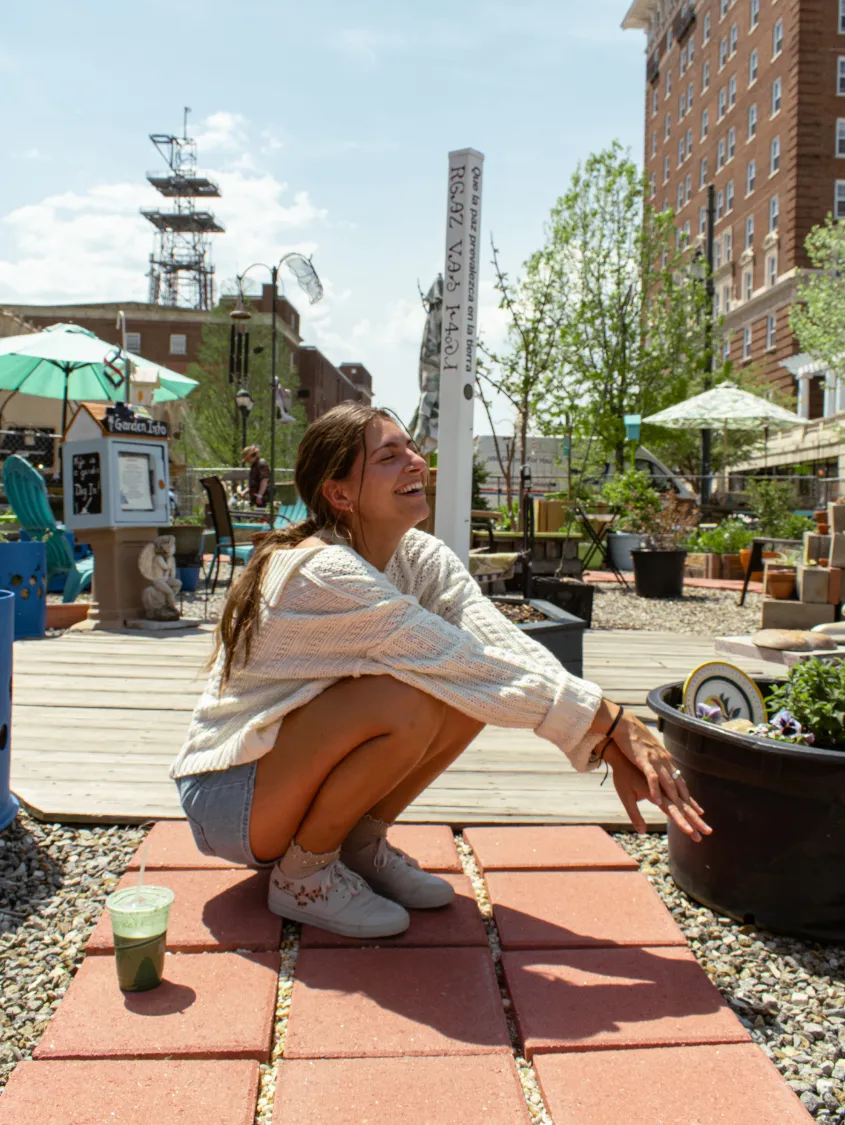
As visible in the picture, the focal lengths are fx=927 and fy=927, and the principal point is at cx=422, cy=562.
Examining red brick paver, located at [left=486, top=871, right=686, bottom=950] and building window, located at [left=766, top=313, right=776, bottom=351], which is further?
building window, located at [left=766, top=313, right=776, bottom=351]

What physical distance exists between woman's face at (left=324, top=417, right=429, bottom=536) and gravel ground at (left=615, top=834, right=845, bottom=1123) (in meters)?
1.14

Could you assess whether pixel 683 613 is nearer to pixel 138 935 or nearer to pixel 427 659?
pixel 427 659

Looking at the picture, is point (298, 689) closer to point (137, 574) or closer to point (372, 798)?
point (372, 798)

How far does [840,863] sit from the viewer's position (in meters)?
1.98

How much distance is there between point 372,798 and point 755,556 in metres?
7.61

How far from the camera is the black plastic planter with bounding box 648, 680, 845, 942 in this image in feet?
6.40

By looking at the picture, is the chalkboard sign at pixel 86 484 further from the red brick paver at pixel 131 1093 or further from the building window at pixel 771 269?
the building window at pixel 771 269

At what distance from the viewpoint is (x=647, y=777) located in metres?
1.72

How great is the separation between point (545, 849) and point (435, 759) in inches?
24.4

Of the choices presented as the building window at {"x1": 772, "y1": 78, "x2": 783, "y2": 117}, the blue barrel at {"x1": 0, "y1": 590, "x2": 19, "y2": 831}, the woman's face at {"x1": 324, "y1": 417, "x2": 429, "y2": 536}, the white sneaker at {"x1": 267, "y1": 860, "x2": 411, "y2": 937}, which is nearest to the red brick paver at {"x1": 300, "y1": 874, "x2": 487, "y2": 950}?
the white sneaker at {"x1": 267, "y1": 860, "x2": 411, "y2": 937}

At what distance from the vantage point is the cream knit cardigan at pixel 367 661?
1.80 meters

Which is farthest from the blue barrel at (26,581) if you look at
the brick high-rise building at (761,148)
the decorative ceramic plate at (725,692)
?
the brick high-rise building at (761,148)

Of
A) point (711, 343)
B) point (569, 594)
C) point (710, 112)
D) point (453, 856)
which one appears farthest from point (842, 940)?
point (710, 112)

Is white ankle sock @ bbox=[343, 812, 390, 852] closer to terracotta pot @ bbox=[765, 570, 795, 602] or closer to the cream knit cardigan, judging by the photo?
the cream knit cardigan
